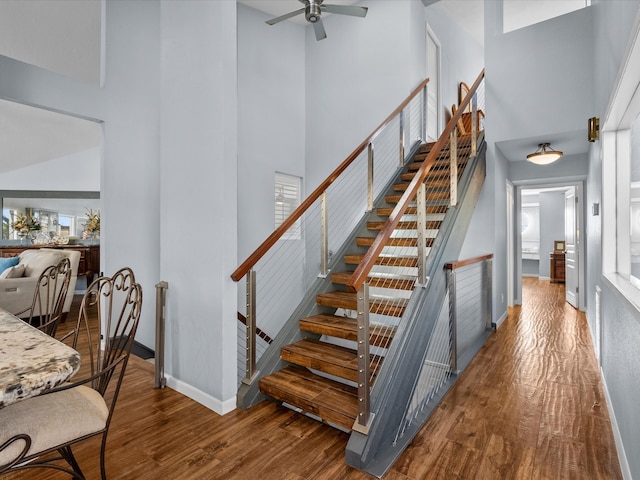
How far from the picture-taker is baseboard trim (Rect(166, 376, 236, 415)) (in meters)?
2.48

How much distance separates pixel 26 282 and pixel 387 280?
180 inches

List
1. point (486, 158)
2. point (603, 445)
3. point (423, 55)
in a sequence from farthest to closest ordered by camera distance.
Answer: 1. point (423, 55)
2. point (486, 158)
3. point (603, 445)

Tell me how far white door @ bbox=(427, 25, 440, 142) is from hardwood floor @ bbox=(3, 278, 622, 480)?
12.8 ft

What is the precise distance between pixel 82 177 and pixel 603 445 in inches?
352

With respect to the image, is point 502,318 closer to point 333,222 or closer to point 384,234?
point 333,222

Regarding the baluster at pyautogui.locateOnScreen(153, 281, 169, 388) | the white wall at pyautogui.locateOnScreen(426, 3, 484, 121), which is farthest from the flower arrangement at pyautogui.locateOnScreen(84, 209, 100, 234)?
the white wall at pyautogui.locateOnScreen(426, 3, 484, 121)

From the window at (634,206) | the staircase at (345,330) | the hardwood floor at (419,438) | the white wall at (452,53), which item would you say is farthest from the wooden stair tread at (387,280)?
the white wall at (452,53)

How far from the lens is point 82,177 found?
7379 mm

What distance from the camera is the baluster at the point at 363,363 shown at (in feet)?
6.36

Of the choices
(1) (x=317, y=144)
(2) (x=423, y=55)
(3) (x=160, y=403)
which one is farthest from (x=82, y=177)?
(2) (x=423, y=55)

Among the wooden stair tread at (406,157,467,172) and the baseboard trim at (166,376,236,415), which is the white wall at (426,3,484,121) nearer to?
the wooden stair tread at (406,157,467,172)

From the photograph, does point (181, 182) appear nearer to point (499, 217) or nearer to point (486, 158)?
point (486, 158)

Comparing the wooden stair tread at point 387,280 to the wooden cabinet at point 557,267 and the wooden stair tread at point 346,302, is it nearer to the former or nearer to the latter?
the wooden stair tread at point 346,302

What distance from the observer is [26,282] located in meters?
4.47
